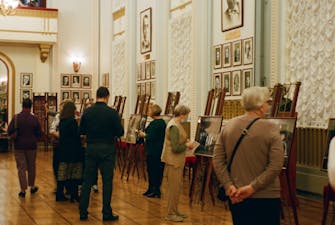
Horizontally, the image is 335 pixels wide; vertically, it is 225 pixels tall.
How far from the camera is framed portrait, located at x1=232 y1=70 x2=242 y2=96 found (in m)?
12.7

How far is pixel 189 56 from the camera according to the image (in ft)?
49.8

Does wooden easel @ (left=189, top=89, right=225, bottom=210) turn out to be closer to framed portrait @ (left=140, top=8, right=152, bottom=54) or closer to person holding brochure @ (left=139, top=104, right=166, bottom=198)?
person holding brochure @ (left=139, top=104, right=166, bottom=198)

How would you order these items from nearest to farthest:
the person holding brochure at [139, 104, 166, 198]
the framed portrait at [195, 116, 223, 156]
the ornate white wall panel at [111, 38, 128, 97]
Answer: the framed portrait at [195, 116, 223, 156]
the person holding brochure at [139, 104, 166, 198]
the ornate white wall panel at [111, 38, 128, 97]

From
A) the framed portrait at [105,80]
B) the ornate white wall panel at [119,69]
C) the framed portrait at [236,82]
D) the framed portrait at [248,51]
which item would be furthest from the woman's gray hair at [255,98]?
the framed portrait at [105,80]

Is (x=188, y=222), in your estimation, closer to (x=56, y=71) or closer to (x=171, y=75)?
(x=171, y=75)

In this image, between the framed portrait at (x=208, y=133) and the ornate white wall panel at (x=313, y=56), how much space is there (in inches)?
76.2

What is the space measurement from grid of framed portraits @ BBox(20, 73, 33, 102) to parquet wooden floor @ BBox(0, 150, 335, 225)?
1161 centimetres

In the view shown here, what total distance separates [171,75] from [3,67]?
11559 mm

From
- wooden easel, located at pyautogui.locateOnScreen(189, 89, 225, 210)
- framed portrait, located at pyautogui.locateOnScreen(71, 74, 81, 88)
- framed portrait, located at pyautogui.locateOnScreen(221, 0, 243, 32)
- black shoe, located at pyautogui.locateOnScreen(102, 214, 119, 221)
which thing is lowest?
black shoe, located at pyautogui.locateOnScreen(102, 214, 119, 221)

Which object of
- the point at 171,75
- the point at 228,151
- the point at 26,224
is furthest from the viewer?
the point at 171,75

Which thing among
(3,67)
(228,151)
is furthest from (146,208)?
(3,67)

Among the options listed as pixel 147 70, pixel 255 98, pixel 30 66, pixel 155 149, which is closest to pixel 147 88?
pixel 147 70

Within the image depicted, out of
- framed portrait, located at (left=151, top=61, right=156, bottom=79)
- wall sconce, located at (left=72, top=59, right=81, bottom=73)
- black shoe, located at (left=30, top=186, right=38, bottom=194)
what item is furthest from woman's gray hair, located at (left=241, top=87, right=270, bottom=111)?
wall sconce, located at (left=72, top=59, right=81, bottom=73)

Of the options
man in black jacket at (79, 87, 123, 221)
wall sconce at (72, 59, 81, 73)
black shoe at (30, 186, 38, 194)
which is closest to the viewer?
man in black jacket at (79, 87, 123, 221)
